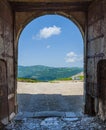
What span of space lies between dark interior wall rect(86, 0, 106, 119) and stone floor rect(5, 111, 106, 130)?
0.33 metres

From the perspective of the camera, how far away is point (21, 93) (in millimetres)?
10523

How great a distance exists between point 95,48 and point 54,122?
191 centimetres

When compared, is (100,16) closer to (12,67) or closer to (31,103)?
(12,67)

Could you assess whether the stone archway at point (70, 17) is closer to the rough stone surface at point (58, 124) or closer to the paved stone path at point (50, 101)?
the rough stone surface at point (58, 124)

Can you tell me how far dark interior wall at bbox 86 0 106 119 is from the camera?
4.93m

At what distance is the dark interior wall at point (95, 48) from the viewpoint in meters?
4.93

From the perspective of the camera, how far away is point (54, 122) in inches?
202

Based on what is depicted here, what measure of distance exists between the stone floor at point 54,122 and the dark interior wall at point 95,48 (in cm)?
33

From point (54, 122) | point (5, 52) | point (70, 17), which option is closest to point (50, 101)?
point (70, 17)

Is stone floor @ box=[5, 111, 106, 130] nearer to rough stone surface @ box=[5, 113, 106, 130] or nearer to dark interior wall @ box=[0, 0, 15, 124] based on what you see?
rough stone surface @ box=[5, 113, 106, 130]

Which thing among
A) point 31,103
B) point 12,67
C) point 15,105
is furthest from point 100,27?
point 31,103

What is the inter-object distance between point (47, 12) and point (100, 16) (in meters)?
1.92

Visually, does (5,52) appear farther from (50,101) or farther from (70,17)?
(50,101)

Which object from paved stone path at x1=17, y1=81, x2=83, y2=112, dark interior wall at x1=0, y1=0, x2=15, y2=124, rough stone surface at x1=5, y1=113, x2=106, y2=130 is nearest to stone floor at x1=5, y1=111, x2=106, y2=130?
rough stone surface at x1=5, y1=113, x2=106, y2=130
